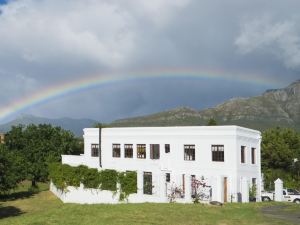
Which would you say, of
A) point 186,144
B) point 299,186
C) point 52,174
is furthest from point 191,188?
point 299,186

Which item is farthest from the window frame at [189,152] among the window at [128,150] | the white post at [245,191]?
the window at [128,150]

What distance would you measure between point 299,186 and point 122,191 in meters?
31.5

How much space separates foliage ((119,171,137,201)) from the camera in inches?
2002

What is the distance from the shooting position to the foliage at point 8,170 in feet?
171

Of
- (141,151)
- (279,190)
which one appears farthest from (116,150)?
(279,190)

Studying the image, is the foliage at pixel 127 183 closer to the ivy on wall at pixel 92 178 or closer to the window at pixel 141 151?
the ivy on wall at pixel 92 178

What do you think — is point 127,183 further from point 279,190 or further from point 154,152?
point 279,190

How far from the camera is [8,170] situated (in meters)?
54.2

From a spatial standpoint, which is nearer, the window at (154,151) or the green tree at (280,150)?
the window at (154,151)

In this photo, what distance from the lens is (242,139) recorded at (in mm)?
54406

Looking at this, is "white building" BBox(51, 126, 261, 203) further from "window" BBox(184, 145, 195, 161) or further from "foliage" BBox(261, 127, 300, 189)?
"foliage" BBox(261, 127, 300, 189)

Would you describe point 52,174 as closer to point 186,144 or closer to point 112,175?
point 112,175

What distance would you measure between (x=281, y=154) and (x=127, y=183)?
Answer: 115ft

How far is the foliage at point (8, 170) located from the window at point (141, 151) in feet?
49.3
